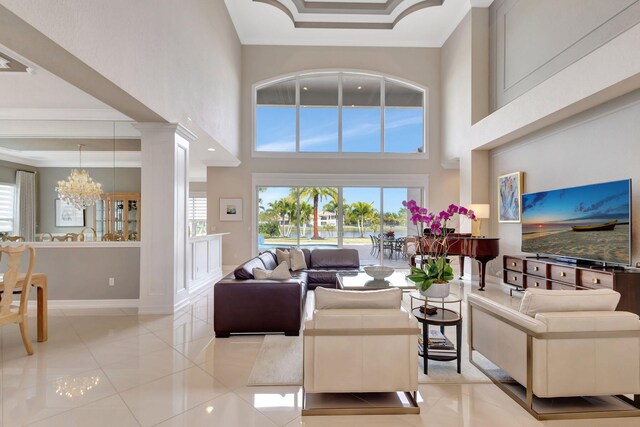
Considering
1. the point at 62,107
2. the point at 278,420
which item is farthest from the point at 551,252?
the point at 62,107

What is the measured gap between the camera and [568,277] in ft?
13.5

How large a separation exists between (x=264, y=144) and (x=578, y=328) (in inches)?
304

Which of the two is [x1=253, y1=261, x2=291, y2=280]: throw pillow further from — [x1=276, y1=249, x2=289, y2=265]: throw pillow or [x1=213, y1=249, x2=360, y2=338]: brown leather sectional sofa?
[x1=276, y1=249, x2=289, y2=265]: throw pillow

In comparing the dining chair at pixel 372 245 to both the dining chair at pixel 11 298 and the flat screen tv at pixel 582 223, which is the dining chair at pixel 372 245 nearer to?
the flat screen tv at pixel 582 223

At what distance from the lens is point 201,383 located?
2.62m

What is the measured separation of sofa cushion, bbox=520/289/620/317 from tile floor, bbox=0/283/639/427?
71 cm

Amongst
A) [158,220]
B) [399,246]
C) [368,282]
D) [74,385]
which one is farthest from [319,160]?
[74,385]

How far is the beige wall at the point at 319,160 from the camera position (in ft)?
28.0

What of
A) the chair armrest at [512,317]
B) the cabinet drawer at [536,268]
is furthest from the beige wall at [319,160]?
the chair armrest at [512,317]

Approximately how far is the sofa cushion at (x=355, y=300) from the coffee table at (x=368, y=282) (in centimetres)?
146

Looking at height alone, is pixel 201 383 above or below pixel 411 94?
below

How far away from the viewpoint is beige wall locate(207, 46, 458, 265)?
8.52 meters

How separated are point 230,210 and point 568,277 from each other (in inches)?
279

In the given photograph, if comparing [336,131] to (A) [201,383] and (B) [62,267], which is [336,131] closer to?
(B) [62,267]
